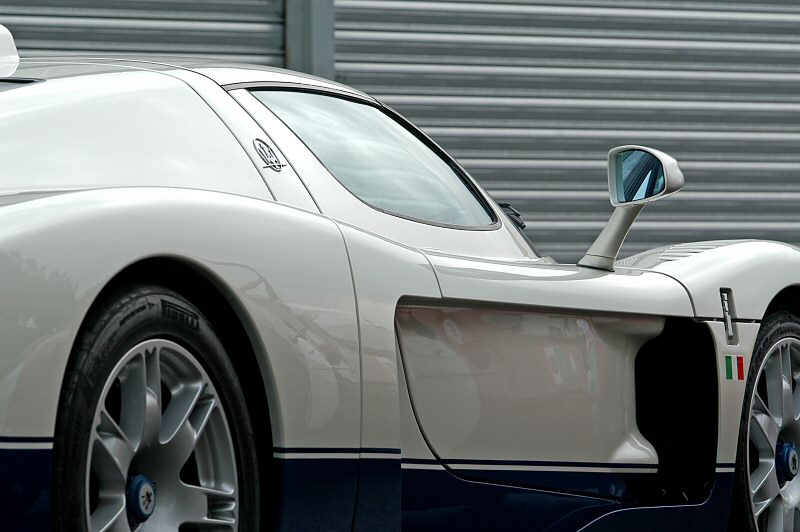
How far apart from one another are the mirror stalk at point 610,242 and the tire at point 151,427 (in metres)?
1.40

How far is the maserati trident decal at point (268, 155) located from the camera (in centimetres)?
327

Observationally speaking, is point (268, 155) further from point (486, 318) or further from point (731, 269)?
point (731, 269)

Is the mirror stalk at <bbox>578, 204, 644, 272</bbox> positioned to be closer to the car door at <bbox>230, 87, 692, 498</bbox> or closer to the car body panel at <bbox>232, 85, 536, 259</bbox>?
the car door at <bbox>230, 87, 692, 498</bbox>

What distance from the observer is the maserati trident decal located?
3.27 meters

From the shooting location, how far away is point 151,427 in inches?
102

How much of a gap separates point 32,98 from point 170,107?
349mm

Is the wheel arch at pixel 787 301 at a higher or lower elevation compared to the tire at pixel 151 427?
A: higher

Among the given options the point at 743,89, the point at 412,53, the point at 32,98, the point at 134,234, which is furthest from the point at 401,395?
the point at 743,89

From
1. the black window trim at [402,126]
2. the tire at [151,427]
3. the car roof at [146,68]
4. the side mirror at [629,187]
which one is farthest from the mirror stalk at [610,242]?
the tire at [151,427]

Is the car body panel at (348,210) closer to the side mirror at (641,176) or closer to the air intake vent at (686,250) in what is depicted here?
the side mirror at (641,176)

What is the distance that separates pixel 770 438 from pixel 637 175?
0.91 metres

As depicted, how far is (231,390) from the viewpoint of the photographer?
9.04 feet

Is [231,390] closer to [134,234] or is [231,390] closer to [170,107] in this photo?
[134,234]

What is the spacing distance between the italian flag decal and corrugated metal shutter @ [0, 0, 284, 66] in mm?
4988
